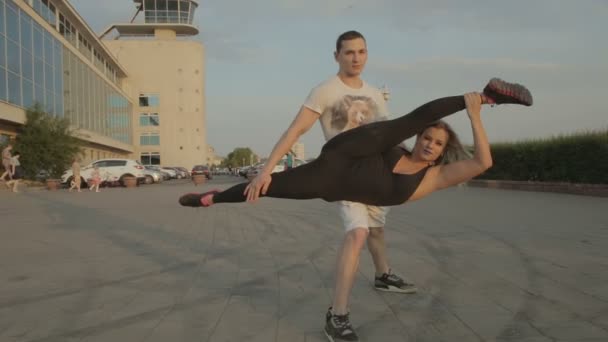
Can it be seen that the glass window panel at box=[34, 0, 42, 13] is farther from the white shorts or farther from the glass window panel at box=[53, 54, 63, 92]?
the white shorts

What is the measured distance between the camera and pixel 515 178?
20.4 m

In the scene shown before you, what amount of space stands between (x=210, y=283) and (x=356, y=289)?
1294mm

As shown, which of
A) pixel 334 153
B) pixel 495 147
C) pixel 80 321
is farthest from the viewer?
pixel 495 147

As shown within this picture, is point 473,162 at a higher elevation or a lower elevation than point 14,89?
lower

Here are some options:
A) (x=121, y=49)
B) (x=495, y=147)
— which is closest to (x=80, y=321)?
(x=495, y=147)

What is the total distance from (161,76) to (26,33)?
41.7 metres

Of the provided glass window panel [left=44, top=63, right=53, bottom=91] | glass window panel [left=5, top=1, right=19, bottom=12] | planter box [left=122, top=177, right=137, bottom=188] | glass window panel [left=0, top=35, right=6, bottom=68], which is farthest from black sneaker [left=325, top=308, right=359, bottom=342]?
glass window panel [left=44, top=63, right=53, bottom=91]

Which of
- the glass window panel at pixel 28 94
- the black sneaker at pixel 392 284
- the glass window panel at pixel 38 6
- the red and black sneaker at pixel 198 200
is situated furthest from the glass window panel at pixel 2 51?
the black sneaker at pixel 392 284

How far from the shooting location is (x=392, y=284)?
4.11m

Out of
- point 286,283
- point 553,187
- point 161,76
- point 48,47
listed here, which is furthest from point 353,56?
point 161,76

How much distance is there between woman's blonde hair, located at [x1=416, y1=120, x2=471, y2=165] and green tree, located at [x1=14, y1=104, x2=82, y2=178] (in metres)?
28.7

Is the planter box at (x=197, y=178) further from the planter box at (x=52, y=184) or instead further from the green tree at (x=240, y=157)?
the green tree at (x=240, y=157)

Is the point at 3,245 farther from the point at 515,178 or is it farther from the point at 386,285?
the point at 515,178

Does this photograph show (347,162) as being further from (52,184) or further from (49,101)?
(49,101)
